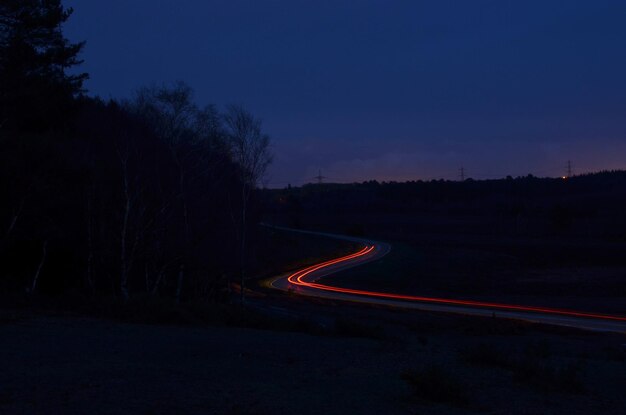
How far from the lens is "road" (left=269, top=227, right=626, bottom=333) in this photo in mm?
35562

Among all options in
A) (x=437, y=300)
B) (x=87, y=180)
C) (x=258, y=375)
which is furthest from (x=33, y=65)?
(x=437, y=300)

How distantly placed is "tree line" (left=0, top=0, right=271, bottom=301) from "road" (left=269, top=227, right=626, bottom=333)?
40.6 ft

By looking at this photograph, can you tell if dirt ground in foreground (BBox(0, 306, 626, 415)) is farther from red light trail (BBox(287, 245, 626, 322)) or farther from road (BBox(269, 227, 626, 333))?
red light trail (BBox(287, 245, 626, 322))

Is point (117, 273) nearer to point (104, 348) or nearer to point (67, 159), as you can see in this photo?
point (67, 159)

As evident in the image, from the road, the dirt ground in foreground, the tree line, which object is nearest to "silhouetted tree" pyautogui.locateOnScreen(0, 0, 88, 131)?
the tree line

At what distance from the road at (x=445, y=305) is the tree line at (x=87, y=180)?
1239 cm

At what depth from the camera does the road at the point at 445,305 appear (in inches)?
1400

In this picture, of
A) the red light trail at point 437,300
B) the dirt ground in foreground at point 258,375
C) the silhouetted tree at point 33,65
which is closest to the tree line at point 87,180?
the silhouetted tree at point 33,65

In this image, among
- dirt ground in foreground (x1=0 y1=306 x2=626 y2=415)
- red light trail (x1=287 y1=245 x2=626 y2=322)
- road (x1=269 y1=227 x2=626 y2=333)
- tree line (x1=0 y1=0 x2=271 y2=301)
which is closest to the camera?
dirt ground in foreground (x1=0 y1=306 x2=626 y2=415)

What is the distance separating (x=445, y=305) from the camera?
42406 millimetres

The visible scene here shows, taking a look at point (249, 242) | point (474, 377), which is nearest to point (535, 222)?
point (249, 242)

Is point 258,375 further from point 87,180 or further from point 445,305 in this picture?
point 445,305

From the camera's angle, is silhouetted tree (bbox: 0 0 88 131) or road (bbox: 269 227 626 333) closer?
silhouetted tree (bbox: 0 0 88 131)

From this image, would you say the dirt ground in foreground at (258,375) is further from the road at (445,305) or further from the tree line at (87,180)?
the road at (445,305)
